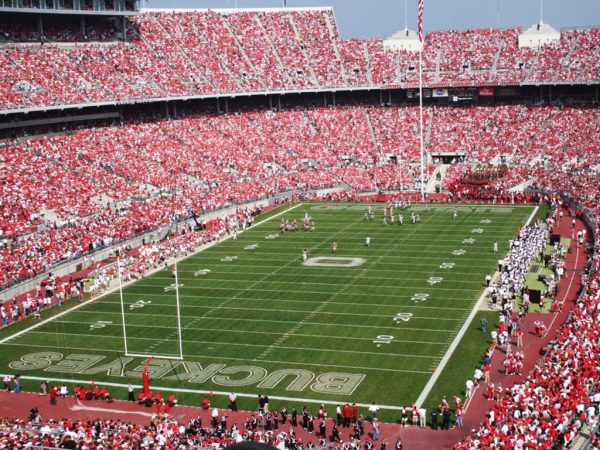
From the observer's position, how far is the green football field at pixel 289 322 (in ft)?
74.3

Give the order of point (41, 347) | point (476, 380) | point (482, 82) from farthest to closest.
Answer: point (482, 82) → point (41, 347) → point (476, 380)

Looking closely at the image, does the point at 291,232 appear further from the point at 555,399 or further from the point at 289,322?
the point at 555,399

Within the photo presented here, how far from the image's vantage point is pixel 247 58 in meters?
62.2

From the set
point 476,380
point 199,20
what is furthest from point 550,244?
point 199,20

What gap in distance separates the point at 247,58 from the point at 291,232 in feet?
82.4

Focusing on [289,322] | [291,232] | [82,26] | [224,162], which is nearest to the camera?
→ [289,322]

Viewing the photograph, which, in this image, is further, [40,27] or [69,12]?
[40,27]

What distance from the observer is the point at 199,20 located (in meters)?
63.5

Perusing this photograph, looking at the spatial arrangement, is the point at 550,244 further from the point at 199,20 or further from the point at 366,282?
the point at 199,20

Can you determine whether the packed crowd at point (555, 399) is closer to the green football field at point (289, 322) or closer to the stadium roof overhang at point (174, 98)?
the green football field at point (289, 322)

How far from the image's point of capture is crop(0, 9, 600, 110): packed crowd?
49219mm

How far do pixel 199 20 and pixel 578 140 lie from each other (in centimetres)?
2983

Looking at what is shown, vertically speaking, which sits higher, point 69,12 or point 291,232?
point 69,12

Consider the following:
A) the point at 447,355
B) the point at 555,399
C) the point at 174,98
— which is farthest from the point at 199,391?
the point at 174,98
